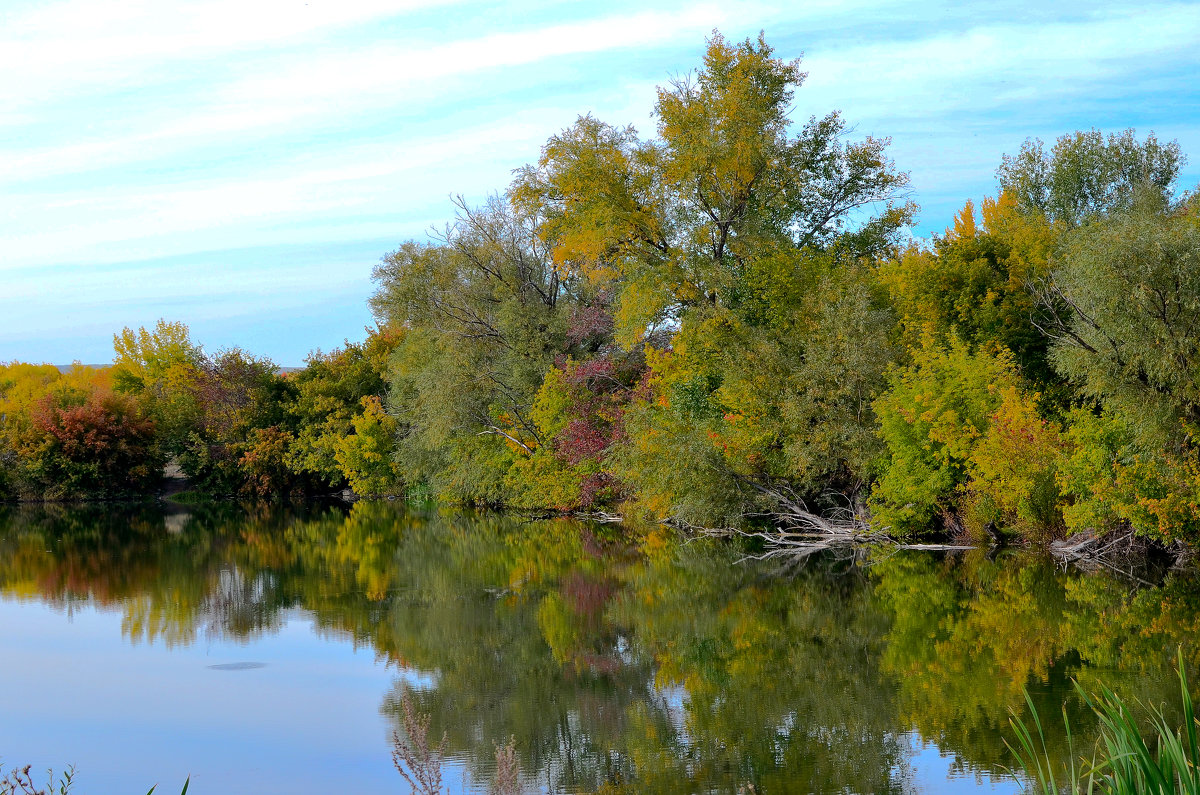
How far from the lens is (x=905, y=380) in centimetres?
2170

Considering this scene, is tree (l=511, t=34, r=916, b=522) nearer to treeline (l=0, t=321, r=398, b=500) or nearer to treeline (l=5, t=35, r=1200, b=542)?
treeline (l=5, t=35, r=1200, b=542)

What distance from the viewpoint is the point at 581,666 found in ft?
41.7

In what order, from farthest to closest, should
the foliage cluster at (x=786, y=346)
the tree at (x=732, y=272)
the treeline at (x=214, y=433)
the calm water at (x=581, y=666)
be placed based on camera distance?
the treeline at (x=214, y=433) → the tree at (x=732, y=272) → the foliage cluster at (x=786, y=346) → the calm water at (x=581, y=666)

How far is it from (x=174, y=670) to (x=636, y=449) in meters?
13.8

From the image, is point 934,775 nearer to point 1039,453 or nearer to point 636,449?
point 1039,453

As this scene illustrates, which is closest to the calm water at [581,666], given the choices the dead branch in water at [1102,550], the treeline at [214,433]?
the dead branch in water at [1102,550]

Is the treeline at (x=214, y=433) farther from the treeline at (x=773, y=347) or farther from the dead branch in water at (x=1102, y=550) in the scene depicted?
the dead branch in water at (x=1102, y=550)

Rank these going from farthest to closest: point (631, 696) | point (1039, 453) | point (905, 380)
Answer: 1. point (905, 380)
2. point (1039, 453)
3. point (631, 696)

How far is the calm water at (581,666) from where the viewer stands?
916 centimetres

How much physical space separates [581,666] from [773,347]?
511 inches

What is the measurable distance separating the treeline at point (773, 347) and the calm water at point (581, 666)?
1999mm

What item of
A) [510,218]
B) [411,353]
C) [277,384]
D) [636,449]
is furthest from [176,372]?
[636,449]

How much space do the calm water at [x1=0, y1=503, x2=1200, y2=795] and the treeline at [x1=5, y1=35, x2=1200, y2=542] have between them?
6.56 feet

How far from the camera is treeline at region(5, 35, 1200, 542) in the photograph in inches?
690
